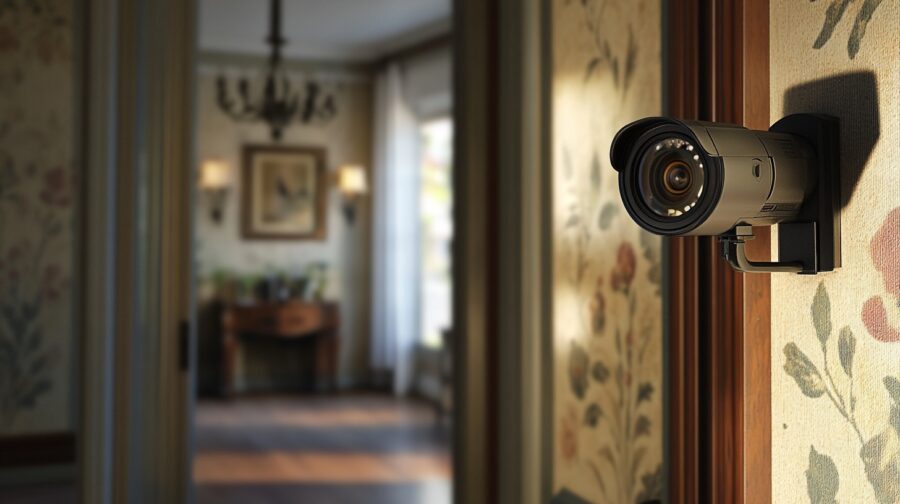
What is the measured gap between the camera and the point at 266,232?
693 cm

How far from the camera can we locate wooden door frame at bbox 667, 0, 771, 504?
984mm

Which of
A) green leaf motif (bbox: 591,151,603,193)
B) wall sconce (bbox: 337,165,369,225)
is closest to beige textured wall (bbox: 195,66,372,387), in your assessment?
wall sconce (bbox: 337,165,369,225)

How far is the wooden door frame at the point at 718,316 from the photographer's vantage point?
984mm

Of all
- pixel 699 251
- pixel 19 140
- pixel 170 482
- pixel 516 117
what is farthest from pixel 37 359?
pixel 699 251

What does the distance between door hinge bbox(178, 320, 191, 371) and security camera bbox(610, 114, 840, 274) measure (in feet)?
3.96

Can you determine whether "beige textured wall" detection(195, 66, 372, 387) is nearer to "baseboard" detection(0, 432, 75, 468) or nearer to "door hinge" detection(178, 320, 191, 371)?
"baseboard" detection(0, 432, 75, 468)

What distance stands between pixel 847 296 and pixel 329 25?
5.82m

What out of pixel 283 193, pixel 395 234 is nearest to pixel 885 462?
pixel 395 234

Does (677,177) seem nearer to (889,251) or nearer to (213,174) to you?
(889,251)

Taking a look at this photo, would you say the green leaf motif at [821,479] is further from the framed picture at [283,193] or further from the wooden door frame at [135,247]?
the framed picture at [283,193]

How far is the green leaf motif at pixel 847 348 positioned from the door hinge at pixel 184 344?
136 centimetres

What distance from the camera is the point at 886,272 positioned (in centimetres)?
84

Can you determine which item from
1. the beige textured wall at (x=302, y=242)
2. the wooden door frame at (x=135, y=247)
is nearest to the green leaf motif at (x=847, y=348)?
the wooden door frame at (x=135, y=247)

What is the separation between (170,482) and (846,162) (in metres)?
1.51
